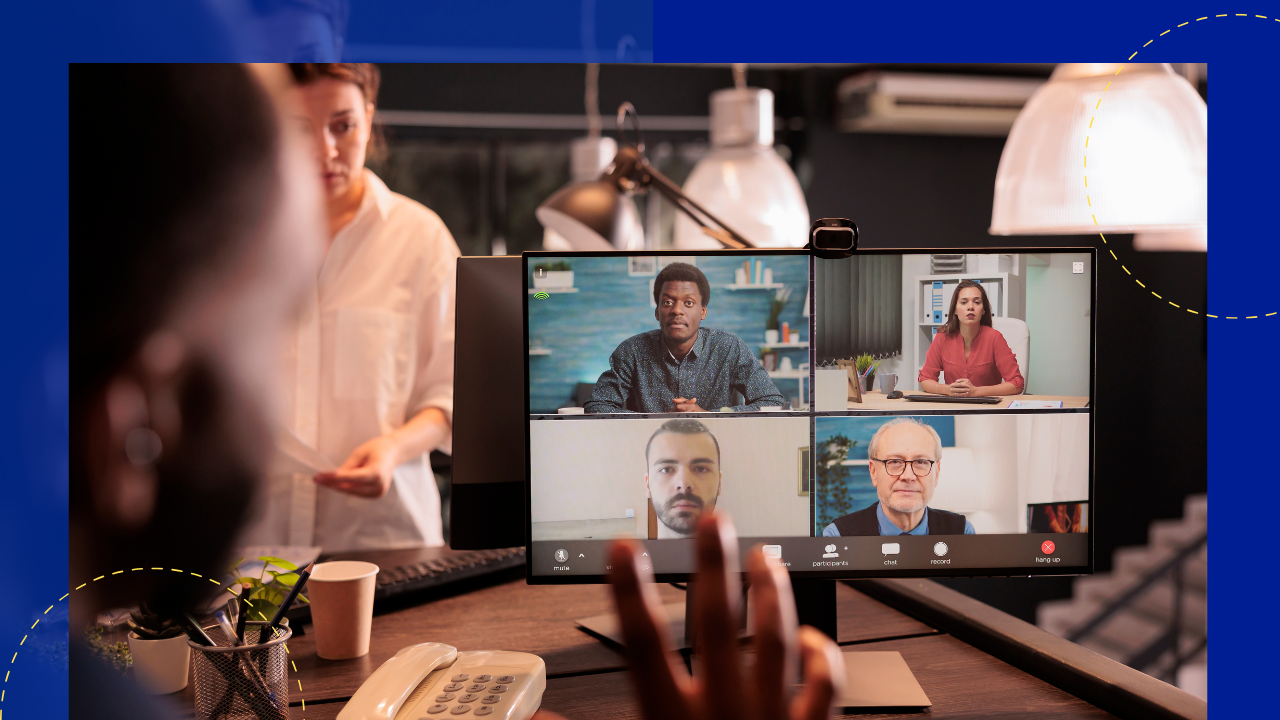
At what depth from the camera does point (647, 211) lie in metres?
4.80

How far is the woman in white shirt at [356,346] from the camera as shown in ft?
7.46

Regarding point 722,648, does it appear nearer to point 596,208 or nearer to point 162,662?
point 162,662

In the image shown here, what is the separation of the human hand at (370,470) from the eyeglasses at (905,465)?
1495mm

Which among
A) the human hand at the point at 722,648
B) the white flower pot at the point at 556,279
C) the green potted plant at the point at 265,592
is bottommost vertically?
the green potted plant at the point at 265,592

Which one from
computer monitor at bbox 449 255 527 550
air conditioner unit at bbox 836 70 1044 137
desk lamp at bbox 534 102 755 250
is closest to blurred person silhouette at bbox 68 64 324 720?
desk lamp at bbox 534 102 755 250

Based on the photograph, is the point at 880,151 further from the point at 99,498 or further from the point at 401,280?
the point at 99,498

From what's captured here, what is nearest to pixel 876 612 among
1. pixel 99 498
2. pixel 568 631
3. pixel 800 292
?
pixel 568 631

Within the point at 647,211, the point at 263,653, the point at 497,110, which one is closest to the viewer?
the point at 263,653

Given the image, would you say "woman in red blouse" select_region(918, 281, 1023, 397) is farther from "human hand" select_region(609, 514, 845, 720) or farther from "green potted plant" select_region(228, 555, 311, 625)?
"green potted plant" select_region(228, 555, 311, 625)

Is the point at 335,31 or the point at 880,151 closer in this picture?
the point at 335,31

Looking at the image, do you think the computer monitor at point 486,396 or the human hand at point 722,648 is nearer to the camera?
the human hand at point 722,648

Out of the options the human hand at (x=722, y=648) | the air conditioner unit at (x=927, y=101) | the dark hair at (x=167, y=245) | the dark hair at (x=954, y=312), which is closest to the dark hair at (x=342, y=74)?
the dark hair at (x=167, y=245)

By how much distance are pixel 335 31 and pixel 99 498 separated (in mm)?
1167

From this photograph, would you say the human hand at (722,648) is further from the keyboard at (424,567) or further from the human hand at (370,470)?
the human hand at (370,470)
